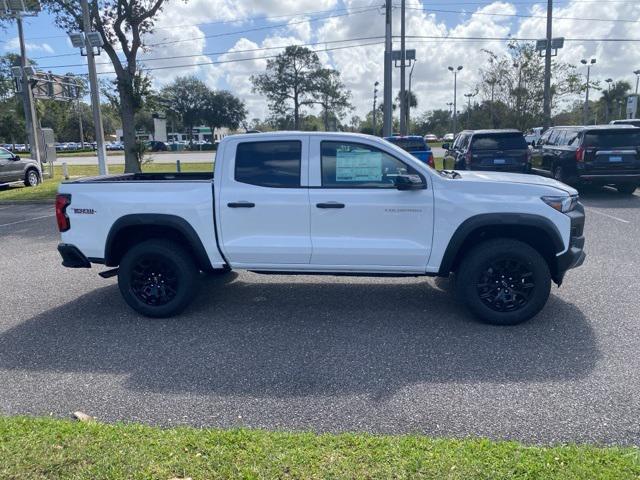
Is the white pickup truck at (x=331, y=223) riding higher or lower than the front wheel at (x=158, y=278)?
higher

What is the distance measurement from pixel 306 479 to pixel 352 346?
1.95 meters

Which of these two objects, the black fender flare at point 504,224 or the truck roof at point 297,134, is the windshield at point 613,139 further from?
the truck roof at point 297,134

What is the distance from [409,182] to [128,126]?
44.1 ft

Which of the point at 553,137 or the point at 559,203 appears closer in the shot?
the point at 559,203

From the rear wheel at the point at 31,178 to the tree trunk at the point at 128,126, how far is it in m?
5.19

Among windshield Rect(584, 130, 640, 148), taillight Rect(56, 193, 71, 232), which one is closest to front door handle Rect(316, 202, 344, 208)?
taillight Rect(56, 193, 71, 232)

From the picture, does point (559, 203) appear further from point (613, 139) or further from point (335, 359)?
point (613, 139)

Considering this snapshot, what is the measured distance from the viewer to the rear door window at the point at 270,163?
5129mm

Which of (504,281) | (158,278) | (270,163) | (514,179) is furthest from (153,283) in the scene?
(514,179)

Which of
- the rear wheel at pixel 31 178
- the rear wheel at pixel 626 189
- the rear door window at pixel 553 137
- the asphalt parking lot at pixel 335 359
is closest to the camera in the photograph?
the asphalt parking lot at pixel 335 359

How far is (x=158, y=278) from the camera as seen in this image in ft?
17.8

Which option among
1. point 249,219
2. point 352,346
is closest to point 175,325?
point 249,219

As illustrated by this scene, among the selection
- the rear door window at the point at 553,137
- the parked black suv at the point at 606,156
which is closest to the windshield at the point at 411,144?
the rear door window at the point at 553,137

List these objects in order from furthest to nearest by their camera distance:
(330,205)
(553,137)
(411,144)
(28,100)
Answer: (28,100) < (411,144) < (553,137) < (330,205)
